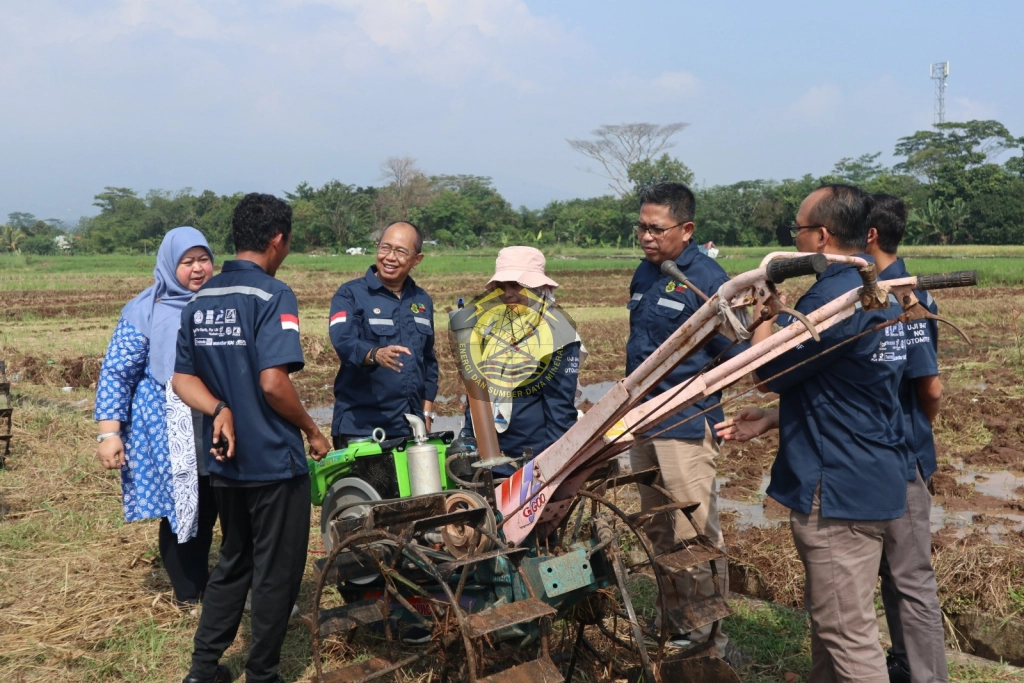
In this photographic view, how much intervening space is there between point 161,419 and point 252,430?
1.28 metres

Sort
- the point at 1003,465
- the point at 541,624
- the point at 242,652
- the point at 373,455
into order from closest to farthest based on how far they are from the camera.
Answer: the point at 541,624 → the point at 373,455 → the point at 242,652 → the point at 1003,465

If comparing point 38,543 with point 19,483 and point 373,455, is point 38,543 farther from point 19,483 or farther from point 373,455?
point 373,455

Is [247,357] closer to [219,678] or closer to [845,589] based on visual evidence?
[219,678]

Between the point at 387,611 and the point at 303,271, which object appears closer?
the point at 387,611

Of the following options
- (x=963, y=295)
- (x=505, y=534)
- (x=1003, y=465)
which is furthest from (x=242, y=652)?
(x=963, y=295)

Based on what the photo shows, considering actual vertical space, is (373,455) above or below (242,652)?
above

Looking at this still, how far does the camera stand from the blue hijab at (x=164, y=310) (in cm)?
416

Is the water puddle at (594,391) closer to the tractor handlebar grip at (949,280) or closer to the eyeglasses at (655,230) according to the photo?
the eyeglasses at (655,230)

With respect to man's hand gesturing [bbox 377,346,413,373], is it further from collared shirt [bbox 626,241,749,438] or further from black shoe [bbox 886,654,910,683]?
black shoe [bbox 886,654,910,683]

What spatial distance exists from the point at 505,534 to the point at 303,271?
29844 millimetres

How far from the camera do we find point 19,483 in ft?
21.2

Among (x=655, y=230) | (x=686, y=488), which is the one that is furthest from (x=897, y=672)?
(x=655, y=230)

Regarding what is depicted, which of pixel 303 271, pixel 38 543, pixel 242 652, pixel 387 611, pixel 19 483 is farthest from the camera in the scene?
pixel 303 271

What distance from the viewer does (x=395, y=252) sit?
4305 millimetres
